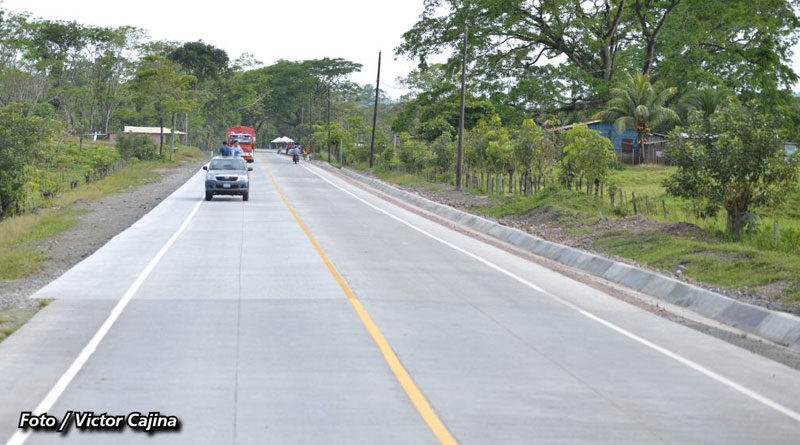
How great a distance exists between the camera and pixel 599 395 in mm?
8906

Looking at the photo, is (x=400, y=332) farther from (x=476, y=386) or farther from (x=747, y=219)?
(x=747, y=219)

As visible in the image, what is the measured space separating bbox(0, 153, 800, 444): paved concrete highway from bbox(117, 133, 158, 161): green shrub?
62.0 metres

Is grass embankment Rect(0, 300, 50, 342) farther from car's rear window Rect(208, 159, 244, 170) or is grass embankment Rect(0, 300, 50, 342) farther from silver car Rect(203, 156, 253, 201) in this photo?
car's rear window Rect(208, 159, 244, 170)

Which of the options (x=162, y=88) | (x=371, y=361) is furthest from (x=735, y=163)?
(x=162, y=88)

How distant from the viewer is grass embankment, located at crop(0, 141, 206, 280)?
1795 cm

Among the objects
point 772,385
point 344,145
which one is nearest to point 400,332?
point 772,385

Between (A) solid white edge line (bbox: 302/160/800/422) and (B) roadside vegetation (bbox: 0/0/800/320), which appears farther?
(B) roadside vegetation (bbox: 0/0/800/320)

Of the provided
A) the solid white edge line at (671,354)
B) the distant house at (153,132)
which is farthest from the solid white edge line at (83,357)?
the distant house at (153,132)

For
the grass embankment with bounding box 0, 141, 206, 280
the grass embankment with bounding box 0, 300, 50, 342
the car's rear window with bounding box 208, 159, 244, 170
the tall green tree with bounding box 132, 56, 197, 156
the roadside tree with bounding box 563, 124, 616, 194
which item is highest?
the tall green tree with bounding box 132, 56, 197, 156

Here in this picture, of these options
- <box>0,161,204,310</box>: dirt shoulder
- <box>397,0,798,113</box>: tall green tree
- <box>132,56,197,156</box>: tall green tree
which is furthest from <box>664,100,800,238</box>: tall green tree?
<box>132,56,197,156</box>: tall green tree

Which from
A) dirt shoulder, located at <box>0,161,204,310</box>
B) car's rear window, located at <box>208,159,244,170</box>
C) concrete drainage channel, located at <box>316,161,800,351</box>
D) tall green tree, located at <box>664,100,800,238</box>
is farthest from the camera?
car's rear window, located at <box>208,159,244,170</box>

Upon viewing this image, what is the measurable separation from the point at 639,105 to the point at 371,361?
5480 cm

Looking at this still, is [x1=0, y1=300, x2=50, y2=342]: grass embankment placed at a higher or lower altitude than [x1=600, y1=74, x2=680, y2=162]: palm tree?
lower

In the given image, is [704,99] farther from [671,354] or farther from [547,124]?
[671,354]
